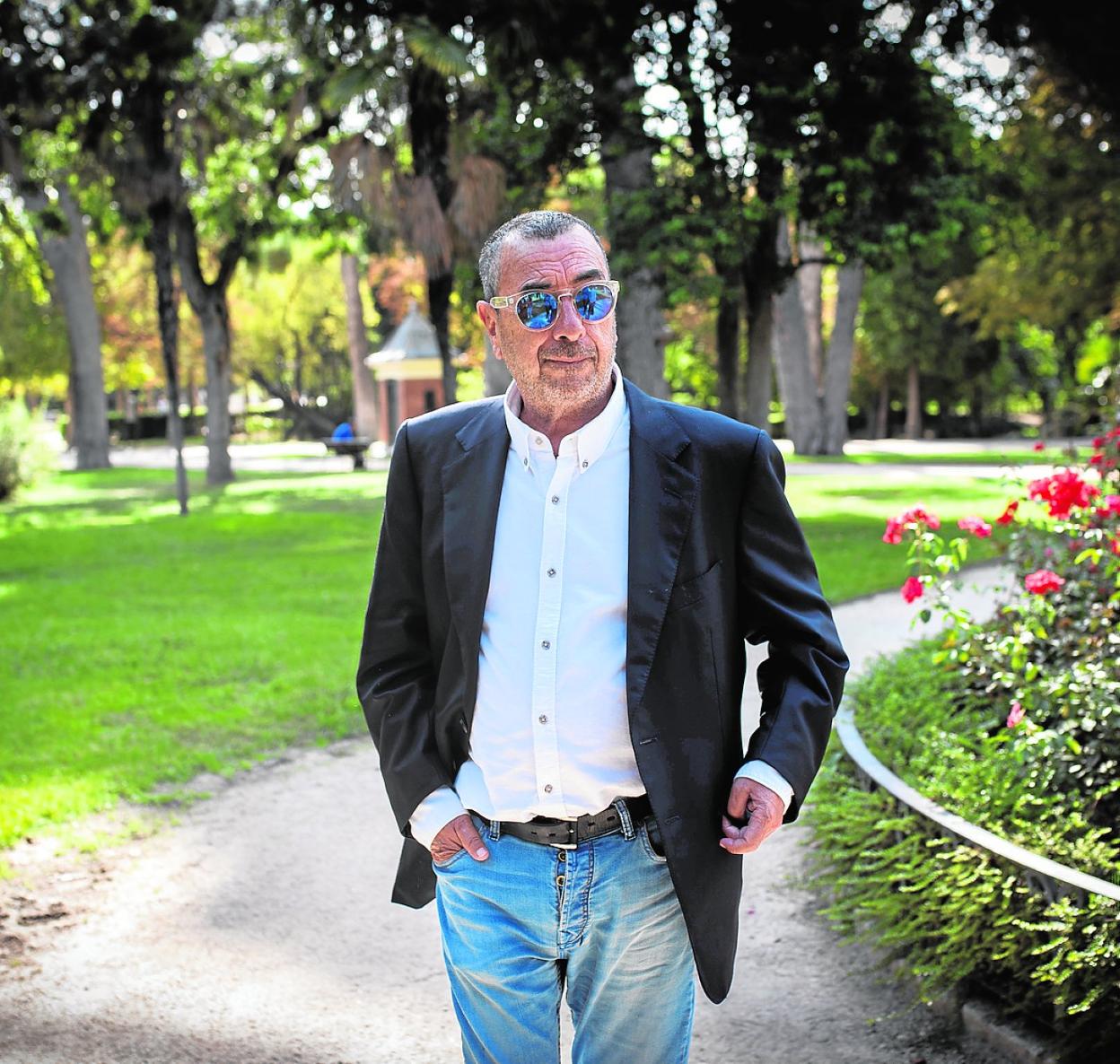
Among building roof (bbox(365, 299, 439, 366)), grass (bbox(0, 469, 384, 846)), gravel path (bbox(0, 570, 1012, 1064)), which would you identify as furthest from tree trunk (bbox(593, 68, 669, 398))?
building roof (bbox(365, 299, 439, 366))

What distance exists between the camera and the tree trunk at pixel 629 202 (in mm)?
17938

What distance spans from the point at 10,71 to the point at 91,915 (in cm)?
2046

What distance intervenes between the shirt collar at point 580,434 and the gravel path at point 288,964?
91.0 inches

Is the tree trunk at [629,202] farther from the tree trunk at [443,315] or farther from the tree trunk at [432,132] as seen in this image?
the tree trunk at [443,315]

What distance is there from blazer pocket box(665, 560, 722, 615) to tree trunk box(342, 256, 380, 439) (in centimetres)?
4500

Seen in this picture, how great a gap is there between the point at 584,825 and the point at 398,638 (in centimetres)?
57

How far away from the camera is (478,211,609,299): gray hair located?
2.52 m

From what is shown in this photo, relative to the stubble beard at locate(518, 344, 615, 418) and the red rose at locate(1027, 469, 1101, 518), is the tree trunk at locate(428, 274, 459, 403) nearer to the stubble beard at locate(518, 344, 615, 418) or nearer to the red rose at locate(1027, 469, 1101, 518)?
the red rose at locate(1027, 469, 1101, 518)

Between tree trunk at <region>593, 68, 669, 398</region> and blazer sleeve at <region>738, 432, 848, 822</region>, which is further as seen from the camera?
tree trunk at <region>593, 68, 669, 398</region>

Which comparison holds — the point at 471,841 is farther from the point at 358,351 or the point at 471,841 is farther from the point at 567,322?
the point at 358,351

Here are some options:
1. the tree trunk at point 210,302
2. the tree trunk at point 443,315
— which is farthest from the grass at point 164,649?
the tree trunk at point 210,302

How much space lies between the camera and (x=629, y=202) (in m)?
17.9

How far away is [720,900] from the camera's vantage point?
2.43 metres

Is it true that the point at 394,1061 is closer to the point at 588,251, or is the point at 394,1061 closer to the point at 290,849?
the point at 290,849
